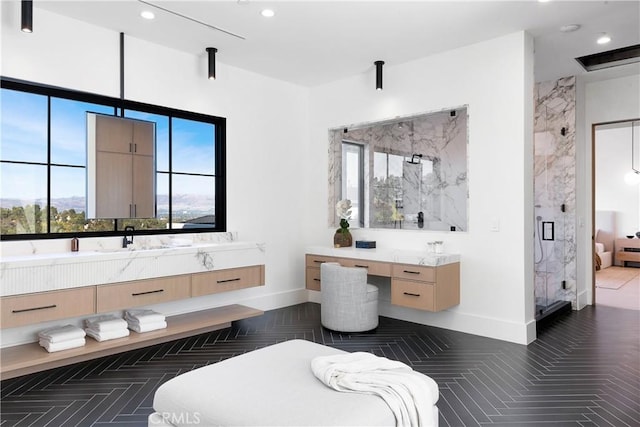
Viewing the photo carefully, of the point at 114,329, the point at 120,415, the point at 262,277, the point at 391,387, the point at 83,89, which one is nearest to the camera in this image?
the point at 391,387

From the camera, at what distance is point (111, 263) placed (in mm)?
3645

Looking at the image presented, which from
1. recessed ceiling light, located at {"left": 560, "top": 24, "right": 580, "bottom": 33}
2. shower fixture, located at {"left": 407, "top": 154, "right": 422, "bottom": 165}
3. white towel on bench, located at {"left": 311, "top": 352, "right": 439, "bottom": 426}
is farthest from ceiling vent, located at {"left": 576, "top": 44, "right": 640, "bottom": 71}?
white towel on bench, located at {"left": 311, "top": 352, "right": 439, "bottom": 426}

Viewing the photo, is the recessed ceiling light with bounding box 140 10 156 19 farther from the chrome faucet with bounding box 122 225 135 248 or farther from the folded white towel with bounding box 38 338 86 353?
the folded white towel with bounding box 38 338 86 353

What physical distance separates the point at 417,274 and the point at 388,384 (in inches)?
102

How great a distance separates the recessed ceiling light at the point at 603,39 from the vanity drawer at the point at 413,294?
121 inches

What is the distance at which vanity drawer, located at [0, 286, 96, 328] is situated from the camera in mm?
3115

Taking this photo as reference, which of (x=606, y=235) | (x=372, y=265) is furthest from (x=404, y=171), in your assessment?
(x=606, y=235)

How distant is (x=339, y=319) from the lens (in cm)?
445

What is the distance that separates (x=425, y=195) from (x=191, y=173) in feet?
9.21

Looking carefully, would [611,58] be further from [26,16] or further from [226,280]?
[26,16]

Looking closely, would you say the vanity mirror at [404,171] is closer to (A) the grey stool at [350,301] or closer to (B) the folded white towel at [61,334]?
(A) the grey stool at [350,301]

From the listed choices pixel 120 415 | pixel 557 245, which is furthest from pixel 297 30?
pixel 557 245

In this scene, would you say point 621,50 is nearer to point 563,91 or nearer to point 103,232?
point 563,91

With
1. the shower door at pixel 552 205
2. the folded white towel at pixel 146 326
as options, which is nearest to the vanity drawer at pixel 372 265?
the folded white towel at pixel 146 326
